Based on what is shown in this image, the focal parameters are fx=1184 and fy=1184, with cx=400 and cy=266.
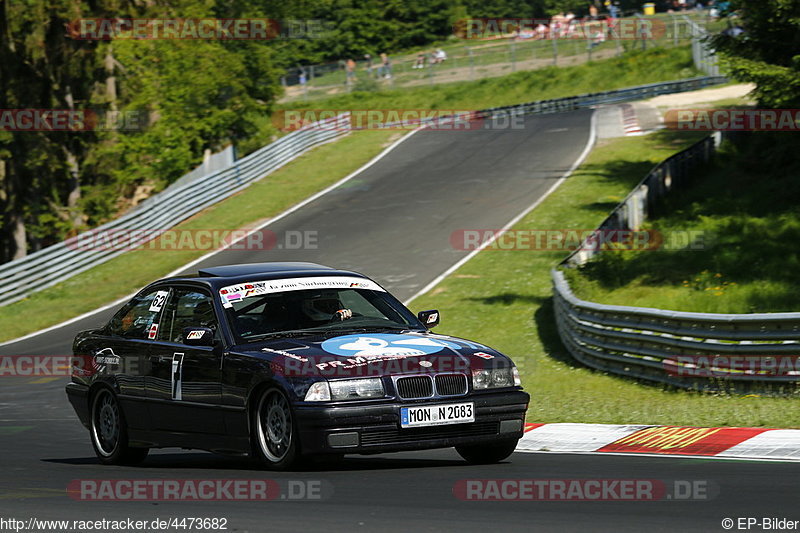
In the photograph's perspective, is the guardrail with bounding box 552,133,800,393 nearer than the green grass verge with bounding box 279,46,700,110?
Yes

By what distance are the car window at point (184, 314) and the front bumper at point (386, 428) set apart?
1575 millimetres

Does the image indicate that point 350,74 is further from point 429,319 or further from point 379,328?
point 379,328

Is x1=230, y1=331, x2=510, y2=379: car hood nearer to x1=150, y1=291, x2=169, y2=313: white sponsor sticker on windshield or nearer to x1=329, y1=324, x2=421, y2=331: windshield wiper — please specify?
x1=329, y1=324, x2=421, y2=331: windshield wiper

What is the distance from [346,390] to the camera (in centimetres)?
781

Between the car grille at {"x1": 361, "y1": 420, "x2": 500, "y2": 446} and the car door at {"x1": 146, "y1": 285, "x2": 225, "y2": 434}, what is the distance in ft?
4.24

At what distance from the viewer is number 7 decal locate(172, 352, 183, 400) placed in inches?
355

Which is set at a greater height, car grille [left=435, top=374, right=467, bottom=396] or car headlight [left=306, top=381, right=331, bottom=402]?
car headlight [left=306, top=381, right=331, bottom=402]

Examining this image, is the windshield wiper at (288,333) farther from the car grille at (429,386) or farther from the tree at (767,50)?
the tree at (767,50)

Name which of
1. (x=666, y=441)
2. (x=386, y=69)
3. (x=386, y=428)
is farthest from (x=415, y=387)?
(x=386, y=69)

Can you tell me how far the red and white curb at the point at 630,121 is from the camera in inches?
1576

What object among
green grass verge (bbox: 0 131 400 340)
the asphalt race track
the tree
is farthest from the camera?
green grass verge (bbox: 0 131 400 340)

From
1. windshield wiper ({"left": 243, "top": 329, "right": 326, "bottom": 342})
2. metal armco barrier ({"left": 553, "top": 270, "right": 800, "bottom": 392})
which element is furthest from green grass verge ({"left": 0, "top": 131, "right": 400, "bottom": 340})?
windshield wiper ({"left": 243, "top": 329, "right": 326, "bottom": 342})

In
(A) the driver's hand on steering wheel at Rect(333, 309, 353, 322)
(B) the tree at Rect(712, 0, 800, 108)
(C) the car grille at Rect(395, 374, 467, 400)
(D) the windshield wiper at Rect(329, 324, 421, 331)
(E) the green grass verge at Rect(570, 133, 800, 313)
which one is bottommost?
(E) the green grass verge at Rect(570, 133, 800, 313)

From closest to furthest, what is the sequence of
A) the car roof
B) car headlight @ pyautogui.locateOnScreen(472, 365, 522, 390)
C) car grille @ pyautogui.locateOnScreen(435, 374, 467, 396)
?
car grille @ pyautogui.locateOnScreen(435, 374, 467, 396), car headlight @ pyautogui.locateOnScreen(472, 365, 522, 390), the car roof
